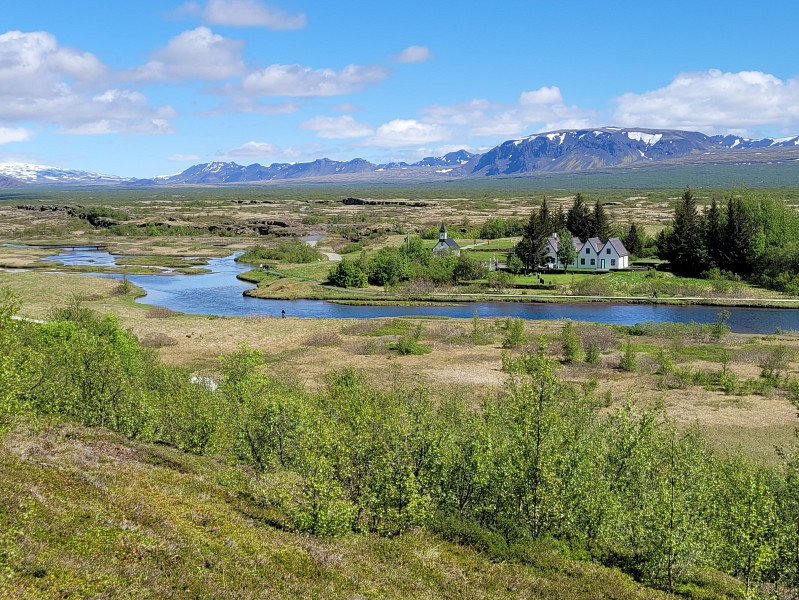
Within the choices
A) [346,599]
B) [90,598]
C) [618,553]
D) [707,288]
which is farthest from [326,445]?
[707,288]

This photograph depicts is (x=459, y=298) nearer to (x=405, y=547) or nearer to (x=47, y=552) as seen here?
(x=405, y=547)

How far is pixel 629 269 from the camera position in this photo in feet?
370

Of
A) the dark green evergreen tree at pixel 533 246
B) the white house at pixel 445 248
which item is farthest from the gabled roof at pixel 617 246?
the white house at pixel 445 248

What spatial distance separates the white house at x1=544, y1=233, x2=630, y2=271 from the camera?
113 m

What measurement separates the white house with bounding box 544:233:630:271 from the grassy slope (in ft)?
329

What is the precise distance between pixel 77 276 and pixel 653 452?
362 ft

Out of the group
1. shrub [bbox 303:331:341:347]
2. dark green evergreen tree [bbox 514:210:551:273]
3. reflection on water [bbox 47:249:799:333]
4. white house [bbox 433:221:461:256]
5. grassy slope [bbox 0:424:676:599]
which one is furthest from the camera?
white house [bbox 433:221:461:256]

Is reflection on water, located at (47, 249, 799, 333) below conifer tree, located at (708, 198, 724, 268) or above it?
below

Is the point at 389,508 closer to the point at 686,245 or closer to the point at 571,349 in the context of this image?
the point at 571,349

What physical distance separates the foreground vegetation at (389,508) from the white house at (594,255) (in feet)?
298

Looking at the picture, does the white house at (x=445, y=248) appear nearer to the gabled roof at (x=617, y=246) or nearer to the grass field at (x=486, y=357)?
the gabled roof at (x=617, y=246)

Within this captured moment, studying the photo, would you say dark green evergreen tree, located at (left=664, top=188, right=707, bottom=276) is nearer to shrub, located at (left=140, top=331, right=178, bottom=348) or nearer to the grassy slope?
shrub, located at (left=140, top=331, right=178, bottom=348)

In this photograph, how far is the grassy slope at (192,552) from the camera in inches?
573

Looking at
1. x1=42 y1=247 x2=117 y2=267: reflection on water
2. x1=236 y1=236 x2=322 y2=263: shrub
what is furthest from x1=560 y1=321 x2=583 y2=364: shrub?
x1=42 y1=247 x2=117 y2=267: reflection on water
